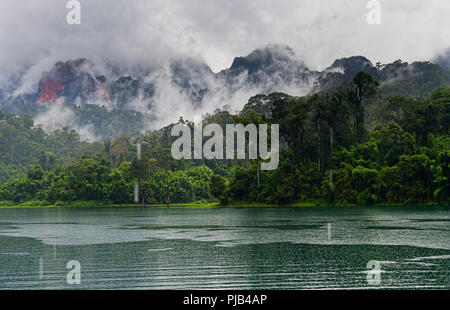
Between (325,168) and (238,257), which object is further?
(325,168)

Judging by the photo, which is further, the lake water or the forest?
the forest

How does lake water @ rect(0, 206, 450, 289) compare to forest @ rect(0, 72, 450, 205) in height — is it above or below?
below

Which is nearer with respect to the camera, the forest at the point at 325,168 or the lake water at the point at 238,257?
the lake water at the point at 238,257

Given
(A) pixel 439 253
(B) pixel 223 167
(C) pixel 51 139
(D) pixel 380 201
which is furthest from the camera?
(C) pixel 51 139

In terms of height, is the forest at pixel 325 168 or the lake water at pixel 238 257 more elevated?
the forest at pixel 325 168

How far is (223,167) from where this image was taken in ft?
340

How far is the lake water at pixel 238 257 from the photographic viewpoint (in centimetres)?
1880

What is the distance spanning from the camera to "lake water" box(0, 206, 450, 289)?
1880 centimetres

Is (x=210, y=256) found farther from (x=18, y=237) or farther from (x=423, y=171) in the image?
(x=423, y=171)

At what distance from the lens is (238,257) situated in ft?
79.4

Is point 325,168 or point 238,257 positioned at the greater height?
point 325,168
